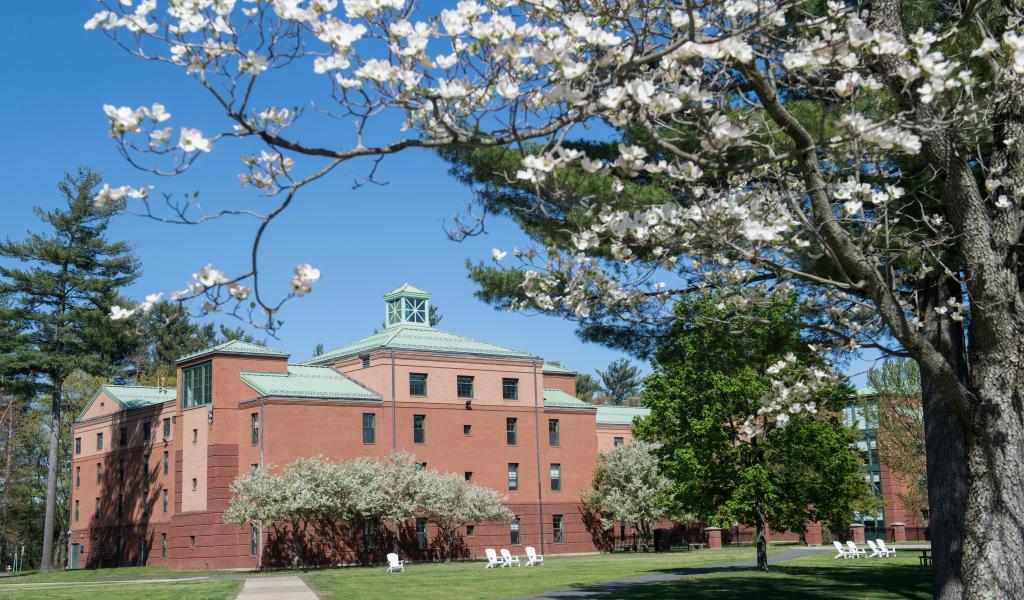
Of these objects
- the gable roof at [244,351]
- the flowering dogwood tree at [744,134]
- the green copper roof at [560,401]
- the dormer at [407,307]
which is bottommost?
the flowering dogwood tree at [744,134]

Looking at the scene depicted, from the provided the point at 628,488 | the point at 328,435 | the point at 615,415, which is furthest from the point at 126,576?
the point at 615,415

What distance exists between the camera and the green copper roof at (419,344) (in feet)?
168

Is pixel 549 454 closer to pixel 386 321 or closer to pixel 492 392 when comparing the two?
pixel 492 392

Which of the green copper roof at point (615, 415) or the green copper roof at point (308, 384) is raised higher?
the green copper roof at point (308, 384)

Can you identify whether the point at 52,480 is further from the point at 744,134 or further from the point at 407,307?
the point at 744,134

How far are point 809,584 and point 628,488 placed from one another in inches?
1102

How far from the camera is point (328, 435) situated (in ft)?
155

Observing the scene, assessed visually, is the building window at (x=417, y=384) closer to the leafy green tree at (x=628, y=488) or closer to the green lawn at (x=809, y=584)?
the leafy green tree at (x=628, y=488)

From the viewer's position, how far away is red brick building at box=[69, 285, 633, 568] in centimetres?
4622

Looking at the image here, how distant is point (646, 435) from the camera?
34.0 meters

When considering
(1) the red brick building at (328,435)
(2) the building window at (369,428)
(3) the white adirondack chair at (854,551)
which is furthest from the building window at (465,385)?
(3) the white adirondack chair at (854,551)

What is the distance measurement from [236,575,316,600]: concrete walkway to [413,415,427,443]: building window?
57.8 ft

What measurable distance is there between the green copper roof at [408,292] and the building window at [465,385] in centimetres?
632

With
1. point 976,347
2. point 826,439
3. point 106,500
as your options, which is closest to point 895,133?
point 976,347
